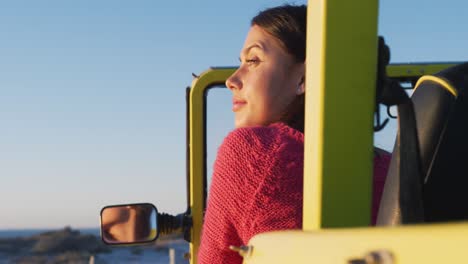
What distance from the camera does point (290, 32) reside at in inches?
110

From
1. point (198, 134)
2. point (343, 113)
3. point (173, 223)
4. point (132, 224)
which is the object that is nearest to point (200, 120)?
point (198, 134)

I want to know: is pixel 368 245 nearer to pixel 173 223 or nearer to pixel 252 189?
pixel 252 189

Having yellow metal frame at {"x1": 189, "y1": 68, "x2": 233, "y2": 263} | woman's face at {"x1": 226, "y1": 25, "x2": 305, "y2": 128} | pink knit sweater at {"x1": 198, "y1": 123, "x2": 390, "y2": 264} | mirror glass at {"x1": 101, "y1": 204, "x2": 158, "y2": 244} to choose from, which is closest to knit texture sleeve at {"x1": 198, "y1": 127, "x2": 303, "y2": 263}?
pink knit sweater at {"x1": 198, "y1": 123, "x2": 390, "y2": 264}

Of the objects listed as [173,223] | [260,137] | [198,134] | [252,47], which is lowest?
[173,223]

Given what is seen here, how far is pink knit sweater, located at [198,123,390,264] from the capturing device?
7.35 feet

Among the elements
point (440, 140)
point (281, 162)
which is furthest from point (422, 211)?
point (281, 162)

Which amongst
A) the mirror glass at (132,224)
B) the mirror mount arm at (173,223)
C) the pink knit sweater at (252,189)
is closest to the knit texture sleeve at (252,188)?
the pink knit sweater at (252,189)

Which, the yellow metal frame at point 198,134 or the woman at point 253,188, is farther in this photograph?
the yellow metal frame at point 198,134

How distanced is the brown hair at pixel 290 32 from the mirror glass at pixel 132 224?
0.85 meters

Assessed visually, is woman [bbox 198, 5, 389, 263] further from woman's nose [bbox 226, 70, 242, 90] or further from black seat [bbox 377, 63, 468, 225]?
black seat [bbox 377, 63, 468, 225]

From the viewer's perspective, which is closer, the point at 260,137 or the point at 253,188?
the point at 253,188

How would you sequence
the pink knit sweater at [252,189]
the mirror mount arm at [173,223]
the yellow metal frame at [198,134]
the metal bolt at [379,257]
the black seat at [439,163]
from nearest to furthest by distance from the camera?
the metal bolt at [379,257]
the black seat at [439,163]
the pink knit sweater at [252,189]
the mirror mount arm at [173,223]
the yellow metal frame at [198,134]

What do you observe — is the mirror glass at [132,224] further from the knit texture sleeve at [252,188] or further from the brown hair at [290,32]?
the knit texture sleeve at [252,188]

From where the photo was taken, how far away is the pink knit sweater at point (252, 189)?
2240 millimetres
